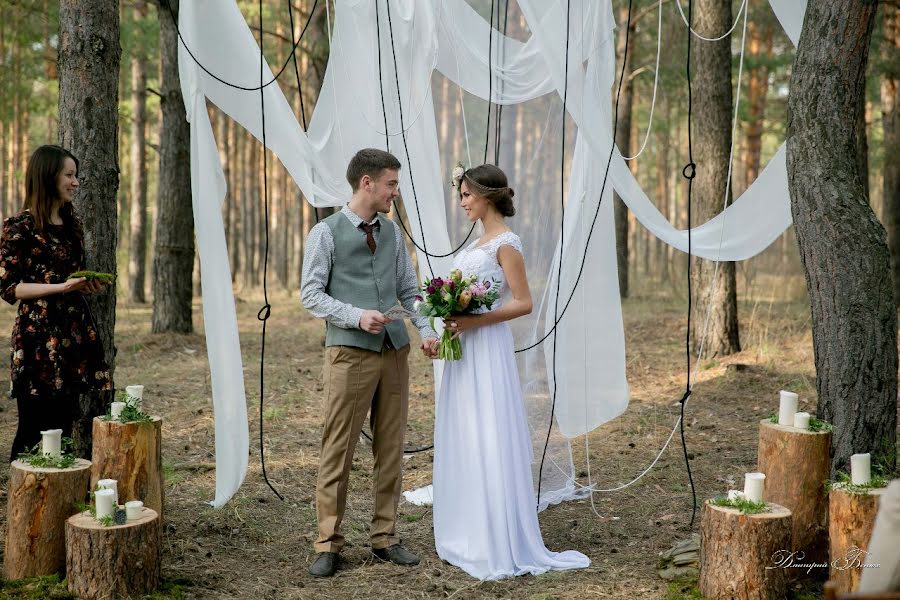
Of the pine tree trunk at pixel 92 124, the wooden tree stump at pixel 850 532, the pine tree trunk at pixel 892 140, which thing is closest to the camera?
the wooden tree stump at pixel 850 532

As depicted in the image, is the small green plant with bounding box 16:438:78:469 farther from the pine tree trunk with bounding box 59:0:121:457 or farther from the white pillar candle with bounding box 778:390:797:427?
the white pillar candle with bounding box 778:390:797:427

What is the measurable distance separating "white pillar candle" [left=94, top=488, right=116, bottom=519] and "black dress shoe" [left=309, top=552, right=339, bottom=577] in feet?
3.18

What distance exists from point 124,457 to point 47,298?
83 centimetres

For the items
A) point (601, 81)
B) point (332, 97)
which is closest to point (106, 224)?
point (332, 97)

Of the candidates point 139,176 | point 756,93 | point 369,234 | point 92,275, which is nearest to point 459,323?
point 369,234

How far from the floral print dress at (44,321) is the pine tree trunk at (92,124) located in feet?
1.17

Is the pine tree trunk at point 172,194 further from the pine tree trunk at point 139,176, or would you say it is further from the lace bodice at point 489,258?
the lace bodice at point 489,258

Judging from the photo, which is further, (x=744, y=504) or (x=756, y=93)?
(x=756, y=93)

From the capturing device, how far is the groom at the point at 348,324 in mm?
3840

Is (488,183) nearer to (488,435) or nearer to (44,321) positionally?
(488,435)

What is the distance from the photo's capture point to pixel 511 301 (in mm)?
4094

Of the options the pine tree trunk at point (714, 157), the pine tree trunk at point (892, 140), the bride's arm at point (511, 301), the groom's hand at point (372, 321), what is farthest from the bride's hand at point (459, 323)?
the pine tree trunk at point (892, 140)

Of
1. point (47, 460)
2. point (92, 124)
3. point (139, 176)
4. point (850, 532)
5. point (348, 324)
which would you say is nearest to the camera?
point (850, 532)

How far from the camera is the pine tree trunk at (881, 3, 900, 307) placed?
34.9 ft
